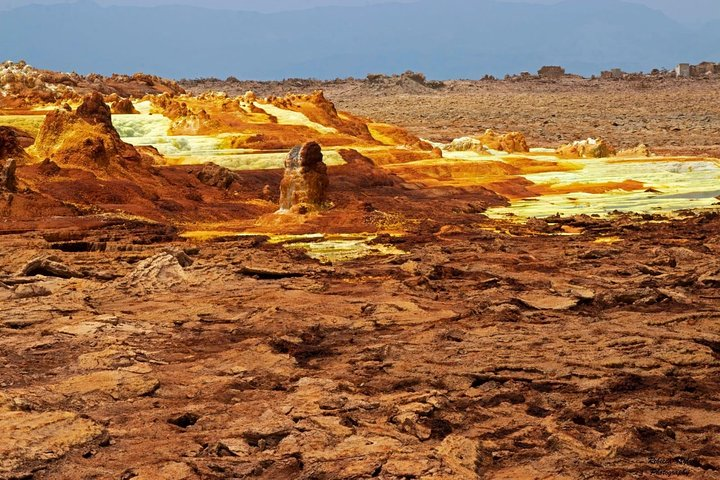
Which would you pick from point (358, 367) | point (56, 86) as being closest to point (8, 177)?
point (358, 367)

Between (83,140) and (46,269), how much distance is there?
31.0ft

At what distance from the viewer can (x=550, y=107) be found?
55281 mm

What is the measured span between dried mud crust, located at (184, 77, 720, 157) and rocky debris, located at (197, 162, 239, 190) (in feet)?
59.1

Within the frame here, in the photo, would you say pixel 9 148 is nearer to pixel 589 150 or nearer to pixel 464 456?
pixel 464 456

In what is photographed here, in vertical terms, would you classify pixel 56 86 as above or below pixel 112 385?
above

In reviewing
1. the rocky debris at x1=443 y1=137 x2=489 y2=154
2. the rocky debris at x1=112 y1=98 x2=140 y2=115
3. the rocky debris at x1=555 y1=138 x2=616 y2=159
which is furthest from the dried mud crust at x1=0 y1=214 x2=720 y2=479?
the rocky debris at x1=112 y1=98 x2=140 y2=115

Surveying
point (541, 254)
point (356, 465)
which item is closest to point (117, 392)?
point (356, 465)

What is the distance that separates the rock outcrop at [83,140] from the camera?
1989 centimetres

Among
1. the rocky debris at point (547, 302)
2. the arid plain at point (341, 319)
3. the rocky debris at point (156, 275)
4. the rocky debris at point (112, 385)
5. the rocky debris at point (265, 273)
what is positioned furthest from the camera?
the rocky debris at point (265, 273)

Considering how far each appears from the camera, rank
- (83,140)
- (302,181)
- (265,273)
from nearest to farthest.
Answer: (265,273) < (302,181) < (83,140)

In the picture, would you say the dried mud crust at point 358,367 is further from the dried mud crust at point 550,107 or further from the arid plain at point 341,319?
the dried mud crust at point 550,107

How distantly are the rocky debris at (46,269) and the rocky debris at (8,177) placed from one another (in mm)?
5421

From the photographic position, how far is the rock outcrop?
19.9m

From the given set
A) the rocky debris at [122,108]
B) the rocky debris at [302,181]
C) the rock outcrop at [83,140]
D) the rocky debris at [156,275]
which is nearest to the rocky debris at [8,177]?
the rock outcrop at [83,140]
